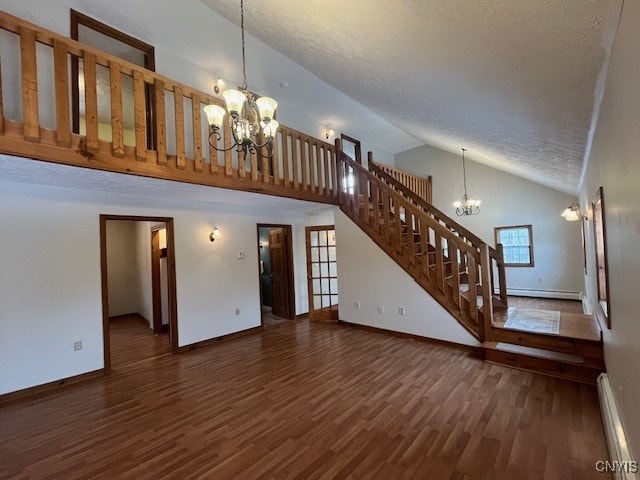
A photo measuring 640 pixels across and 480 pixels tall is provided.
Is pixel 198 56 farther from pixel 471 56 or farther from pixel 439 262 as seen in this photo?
pixel 439 262

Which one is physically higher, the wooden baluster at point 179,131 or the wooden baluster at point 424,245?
the wooden baluster at point 179,131

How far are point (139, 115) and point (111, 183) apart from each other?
37.7 inches

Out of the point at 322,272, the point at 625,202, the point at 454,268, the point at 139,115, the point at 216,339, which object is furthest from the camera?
the point at 322,272

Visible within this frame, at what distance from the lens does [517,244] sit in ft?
24.1

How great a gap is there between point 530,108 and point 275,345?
4.35 metres

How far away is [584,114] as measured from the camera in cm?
216

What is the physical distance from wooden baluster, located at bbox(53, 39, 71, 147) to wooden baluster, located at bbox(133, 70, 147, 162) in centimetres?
51

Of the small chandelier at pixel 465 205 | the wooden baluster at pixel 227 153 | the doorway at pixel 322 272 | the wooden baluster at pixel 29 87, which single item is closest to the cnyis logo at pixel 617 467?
the wooden baluster at pixel 227 153

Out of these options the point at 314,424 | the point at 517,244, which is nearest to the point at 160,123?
the point at 314,424

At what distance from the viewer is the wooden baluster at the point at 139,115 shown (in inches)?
109

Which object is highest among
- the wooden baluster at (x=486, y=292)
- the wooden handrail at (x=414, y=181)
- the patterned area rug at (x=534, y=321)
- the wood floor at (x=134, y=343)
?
the wooden handrail at (x=414, y=181)

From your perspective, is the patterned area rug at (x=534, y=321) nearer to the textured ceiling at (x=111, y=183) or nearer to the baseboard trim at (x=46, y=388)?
the textured ceiling at (x=111, y=183)

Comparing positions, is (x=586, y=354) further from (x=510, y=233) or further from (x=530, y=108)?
(x=510, y=233)

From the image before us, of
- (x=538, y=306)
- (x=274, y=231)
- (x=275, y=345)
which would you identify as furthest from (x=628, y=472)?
(x=274, y=231)
